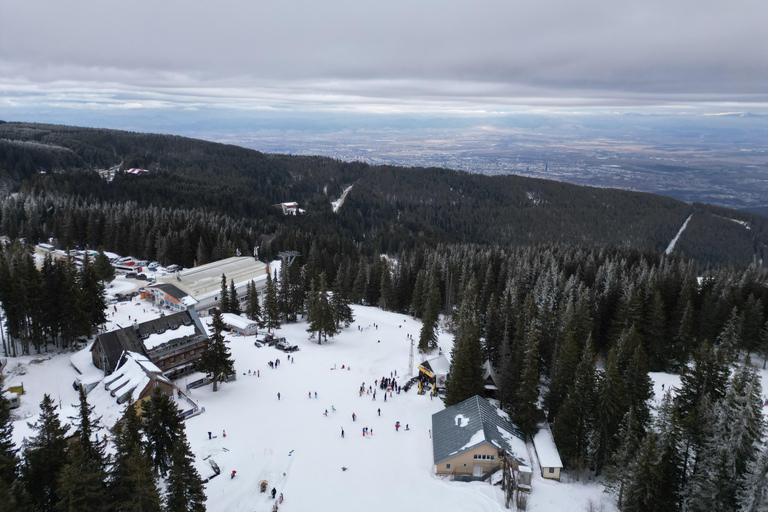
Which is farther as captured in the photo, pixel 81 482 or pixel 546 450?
pixel 546 450

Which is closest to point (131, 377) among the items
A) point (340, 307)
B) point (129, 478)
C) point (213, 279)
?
point (129, 478)

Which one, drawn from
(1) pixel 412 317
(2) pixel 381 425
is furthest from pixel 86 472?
(1) pixel 412 317

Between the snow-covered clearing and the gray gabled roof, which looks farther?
the gray gabled roof

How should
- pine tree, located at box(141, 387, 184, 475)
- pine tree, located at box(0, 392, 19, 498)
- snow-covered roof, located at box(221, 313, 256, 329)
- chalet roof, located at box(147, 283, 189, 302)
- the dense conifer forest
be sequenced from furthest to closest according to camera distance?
chalet roof, located at box(147, 283, 189, 302) < snow-covered roof, located at box(221, 313, 256, 329) < pine tree, located at box(141, 387, 184, 475) < the dense conifer forest < pine tree, located at box(0, 392, 19, 498)

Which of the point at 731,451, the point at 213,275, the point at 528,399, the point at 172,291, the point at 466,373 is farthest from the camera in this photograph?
the point at 213,275

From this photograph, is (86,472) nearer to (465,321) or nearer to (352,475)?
(352,475)

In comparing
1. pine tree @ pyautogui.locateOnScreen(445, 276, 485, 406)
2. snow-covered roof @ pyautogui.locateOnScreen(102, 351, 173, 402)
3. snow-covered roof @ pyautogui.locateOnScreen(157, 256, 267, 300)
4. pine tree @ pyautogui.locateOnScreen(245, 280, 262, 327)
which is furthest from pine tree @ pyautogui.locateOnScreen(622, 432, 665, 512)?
snow-covered roof @ pyautogui.locateOnScreen(157, 256, 267, 300)

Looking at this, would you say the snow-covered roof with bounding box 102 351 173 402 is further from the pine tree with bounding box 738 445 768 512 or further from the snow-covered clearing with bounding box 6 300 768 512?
the pine tree with bounding box 738 445 768 512

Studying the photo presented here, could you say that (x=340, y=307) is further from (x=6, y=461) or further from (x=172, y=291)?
(x=6, y=461)
